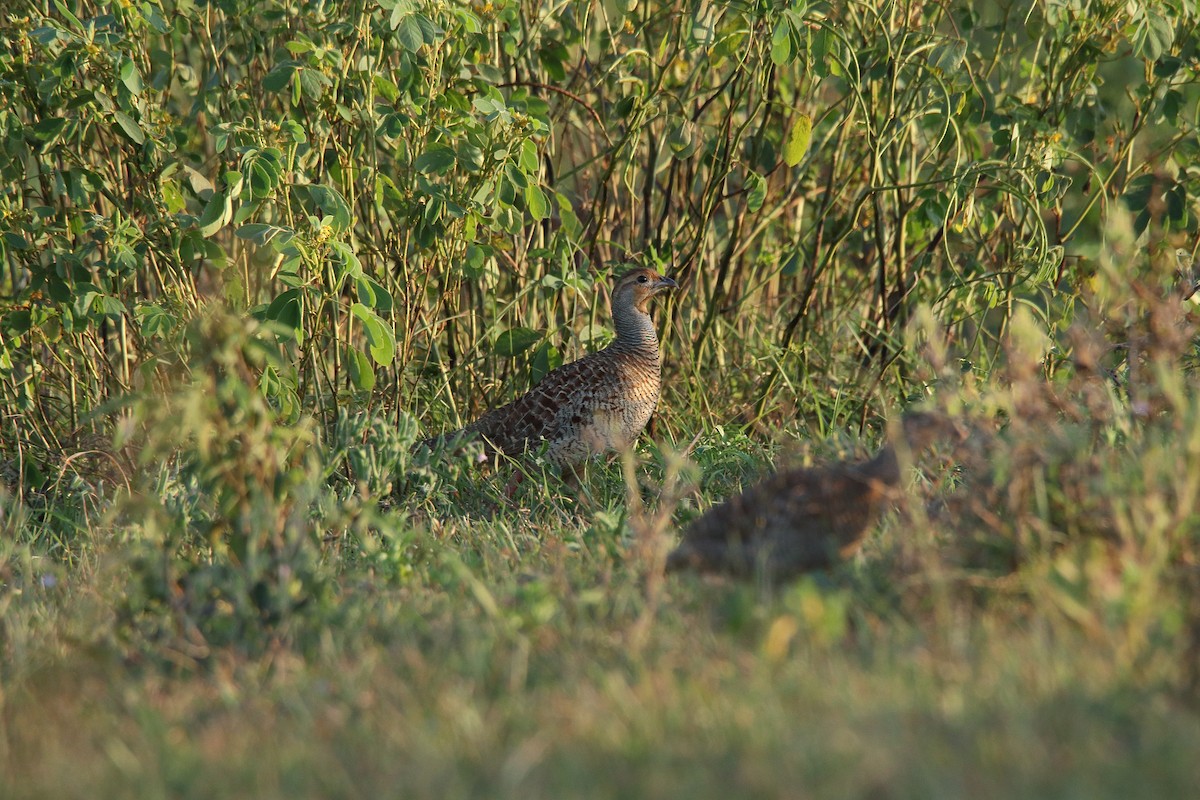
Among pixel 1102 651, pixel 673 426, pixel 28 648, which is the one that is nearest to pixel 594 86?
pixel 673 426

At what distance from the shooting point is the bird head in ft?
19.6

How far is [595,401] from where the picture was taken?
19.0 feet

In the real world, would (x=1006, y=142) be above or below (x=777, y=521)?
above

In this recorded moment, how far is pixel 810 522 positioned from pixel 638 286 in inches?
110

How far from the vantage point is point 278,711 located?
283 centimetres

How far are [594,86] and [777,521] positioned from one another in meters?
3.29

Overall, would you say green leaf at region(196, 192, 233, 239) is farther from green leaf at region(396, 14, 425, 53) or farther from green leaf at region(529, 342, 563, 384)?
green leaf at region(529, 342, 563, 384)

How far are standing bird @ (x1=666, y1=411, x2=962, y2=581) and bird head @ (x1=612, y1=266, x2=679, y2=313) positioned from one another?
2.61m

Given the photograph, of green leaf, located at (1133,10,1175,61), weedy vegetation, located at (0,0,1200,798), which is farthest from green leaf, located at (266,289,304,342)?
green leaf, located at (1133,10,1175,61)

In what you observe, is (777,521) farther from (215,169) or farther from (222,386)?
(215,169)

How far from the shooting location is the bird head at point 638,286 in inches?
235

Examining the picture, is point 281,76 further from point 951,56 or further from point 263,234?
point 951,56

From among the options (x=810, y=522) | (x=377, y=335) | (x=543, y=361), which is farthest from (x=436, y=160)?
(x=810, y=522)

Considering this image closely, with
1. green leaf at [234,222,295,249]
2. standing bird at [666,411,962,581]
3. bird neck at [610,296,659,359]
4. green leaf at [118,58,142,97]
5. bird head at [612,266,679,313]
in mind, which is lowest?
bird neck at [610,296,659,359]
